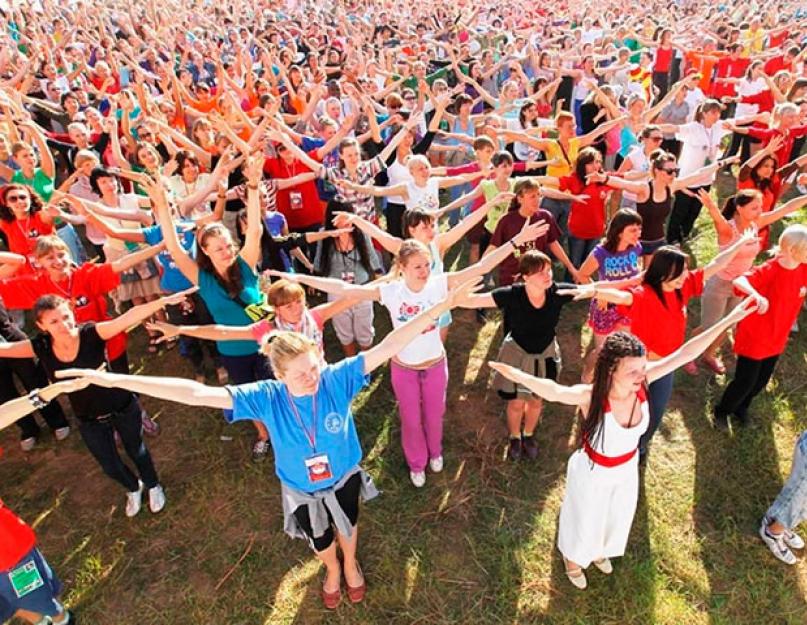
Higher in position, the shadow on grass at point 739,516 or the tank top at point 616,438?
the tank top at point 616,438

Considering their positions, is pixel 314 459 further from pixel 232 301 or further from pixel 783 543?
pixel 783 543

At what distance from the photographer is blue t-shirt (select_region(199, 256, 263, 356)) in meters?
4.30

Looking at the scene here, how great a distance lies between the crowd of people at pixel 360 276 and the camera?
3.28 metres

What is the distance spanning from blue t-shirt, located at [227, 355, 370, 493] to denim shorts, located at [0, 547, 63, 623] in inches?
61.8

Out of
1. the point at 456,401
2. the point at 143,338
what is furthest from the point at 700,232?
the point at 143,338

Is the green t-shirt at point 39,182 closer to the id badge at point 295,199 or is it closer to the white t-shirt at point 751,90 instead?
the id badge at point 295,199

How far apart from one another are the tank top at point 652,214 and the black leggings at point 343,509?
4229 millimetres

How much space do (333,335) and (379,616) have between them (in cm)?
355

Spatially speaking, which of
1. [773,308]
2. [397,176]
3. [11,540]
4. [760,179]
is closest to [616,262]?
[773,308]

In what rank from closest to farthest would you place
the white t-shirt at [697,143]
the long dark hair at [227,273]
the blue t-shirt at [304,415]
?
the blue t-shirt at [304,415]
the long dark hair at [227,273]
the white t-shirt at [697,143]

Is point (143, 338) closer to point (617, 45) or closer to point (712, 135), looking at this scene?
point (712, 135)

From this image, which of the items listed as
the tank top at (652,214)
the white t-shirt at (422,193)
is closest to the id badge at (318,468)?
the white t-shirt at (422,193)

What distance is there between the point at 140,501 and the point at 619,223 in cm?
458

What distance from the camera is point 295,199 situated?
6789 millimetres
